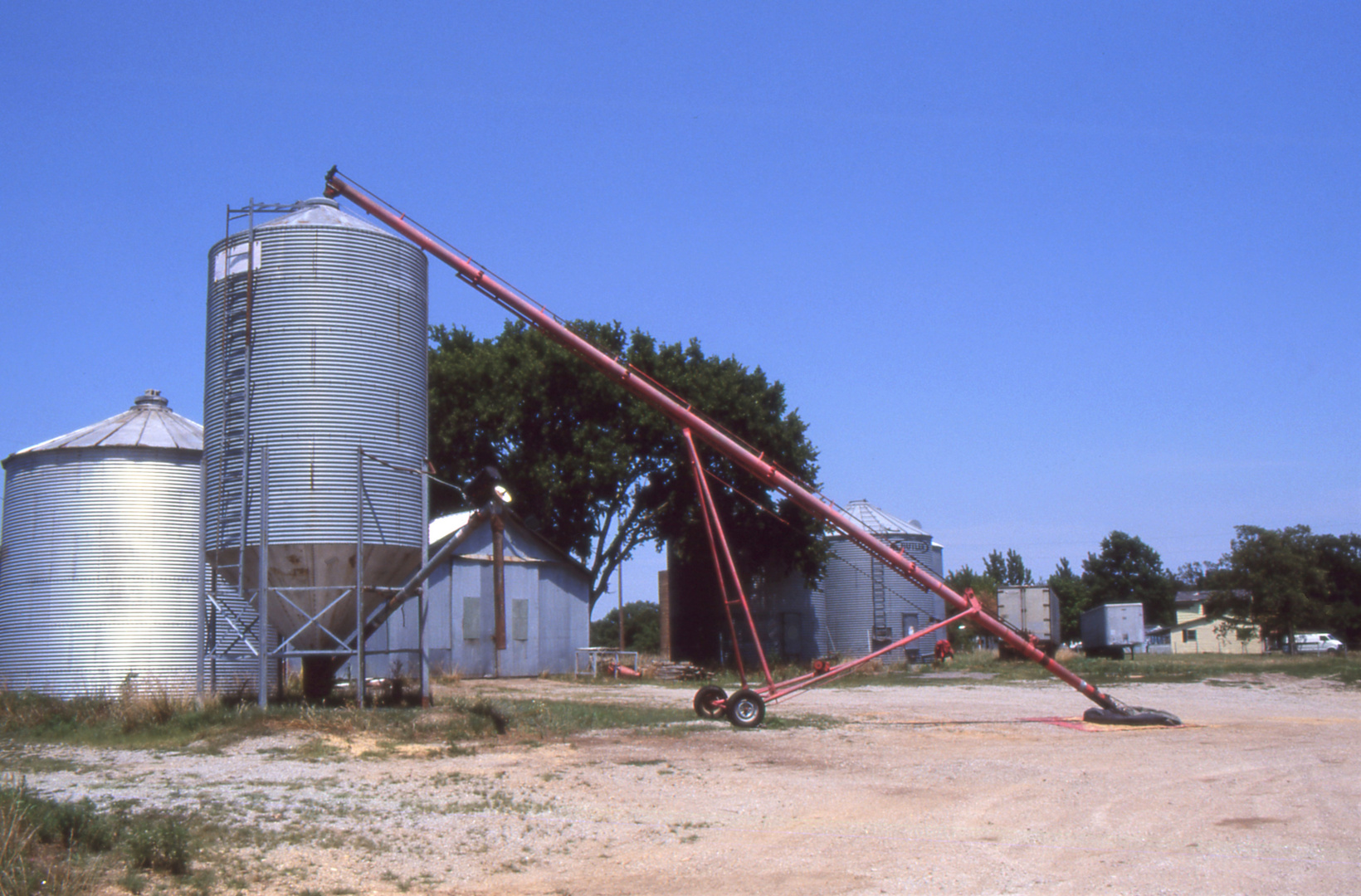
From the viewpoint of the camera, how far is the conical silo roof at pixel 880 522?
50344 millimetres

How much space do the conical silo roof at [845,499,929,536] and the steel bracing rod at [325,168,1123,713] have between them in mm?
27468

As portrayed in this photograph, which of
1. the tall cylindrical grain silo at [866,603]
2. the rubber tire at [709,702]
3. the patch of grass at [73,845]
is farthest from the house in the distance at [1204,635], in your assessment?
the patch of grass at [73,845]

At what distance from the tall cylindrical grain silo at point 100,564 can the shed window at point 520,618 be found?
542 inches

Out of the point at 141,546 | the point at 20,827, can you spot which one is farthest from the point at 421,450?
the point at 20,827

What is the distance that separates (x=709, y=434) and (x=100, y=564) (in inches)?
527

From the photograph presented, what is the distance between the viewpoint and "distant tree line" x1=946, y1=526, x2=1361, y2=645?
195ft

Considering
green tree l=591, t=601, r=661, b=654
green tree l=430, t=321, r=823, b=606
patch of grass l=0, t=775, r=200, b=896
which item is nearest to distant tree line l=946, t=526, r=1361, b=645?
green tree l=430, t=321, r=823, b=606

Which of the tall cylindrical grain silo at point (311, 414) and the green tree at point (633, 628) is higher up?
the tall cylindrical grain silo at point (311, 414)

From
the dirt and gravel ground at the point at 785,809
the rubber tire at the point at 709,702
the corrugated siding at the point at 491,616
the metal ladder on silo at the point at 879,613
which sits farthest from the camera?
the metal ladder on silo at the point at 879,613

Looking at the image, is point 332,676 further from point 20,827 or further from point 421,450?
point 20,827

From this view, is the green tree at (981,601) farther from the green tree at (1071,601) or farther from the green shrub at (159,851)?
the green shrub at (159,851)

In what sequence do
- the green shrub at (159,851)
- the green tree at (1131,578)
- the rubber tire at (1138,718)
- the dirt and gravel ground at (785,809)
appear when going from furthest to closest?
the green tree at (1131,578), the rubber tire at (1138,718), the dirt and gravel ground at (785,809), the green shrub at (159,851)

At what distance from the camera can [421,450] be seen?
2169 cm

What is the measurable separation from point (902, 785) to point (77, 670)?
18093mm
